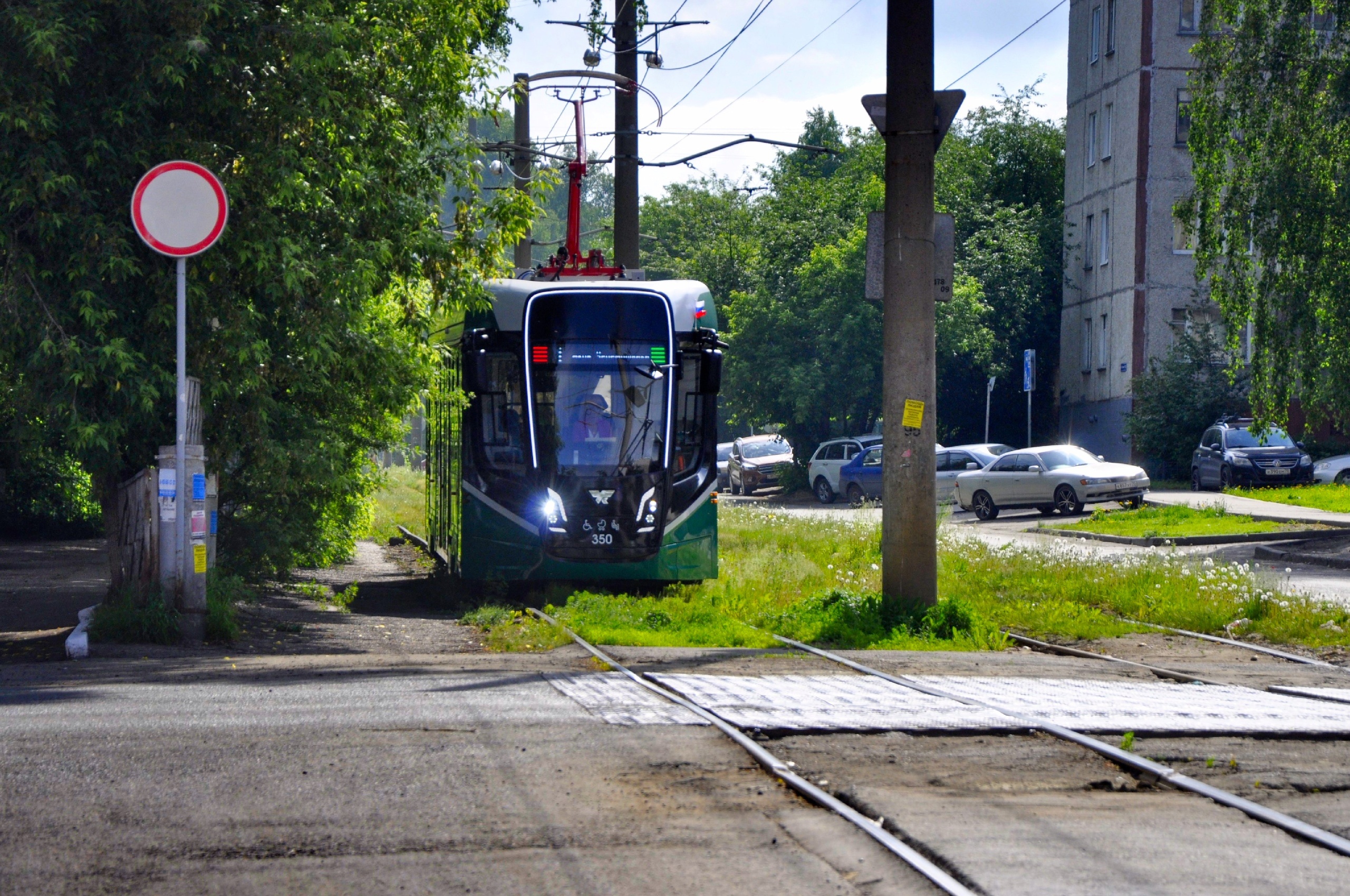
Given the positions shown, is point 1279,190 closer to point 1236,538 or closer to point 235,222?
point 1236,538

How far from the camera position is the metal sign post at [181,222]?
31.4ft

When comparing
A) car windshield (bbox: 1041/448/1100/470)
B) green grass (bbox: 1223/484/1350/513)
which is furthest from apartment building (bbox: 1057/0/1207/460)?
car windshield (bbox: 1041/448/1100/470)

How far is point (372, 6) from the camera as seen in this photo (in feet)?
39.3

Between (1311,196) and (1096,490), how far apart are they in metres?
9.96

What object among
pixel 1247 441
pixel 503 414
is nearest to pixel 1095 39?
pixel 1247 441

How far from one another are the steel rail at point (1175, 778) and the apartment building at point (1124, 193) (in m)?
37.5

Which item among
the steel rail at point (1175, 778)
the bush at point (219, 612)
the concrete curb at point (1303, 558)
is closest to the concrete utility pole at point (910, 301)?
the steel rail at point (1175, 778)

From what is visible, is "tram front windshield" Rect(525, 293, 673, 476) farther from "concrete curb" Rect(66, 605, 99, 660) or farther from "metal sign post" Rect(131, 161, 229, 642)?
"concrete curb" Rect(66, 605, 99, 660)

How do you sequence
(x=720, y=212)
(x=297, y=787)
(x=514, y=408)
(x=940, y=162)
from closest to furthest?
(x=297, y=787) < (x=514, y=408) < (x=940, y=162) < (x=720, y=212)

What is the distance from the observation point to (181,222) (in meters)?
9.67

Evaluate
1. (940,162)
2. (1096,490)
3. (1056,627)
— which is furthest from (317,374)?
(940,162)

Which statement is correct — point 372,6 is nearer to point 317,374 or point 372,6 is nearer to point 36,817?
point 317,374

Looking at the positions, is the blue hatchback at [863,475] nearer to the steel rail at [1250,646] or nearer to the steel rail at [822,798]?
the steel rail at [1250,646]

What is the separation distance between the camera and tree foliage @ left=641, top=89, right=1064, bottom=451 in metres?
45.2
